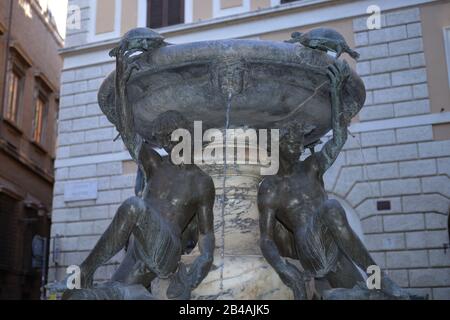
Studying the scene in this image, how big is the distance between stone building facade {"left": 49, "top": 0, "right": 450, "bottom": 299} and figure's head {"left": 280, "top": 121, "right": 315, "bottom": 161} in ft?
23.3

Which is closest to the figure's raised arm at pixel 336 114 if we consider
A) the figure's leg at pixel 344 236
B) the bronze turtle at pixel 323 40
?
the bronze turtle at pixel 323 40

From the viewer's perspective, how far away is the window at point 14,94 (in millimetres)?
16750

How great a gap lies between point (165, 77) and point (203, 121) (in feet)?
1.82

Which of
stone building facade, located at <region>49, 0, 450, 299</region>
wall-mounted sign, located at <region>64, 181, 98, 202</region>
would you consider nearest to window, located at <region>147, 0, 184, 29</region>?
stone building facade, located at <region>49, 0, 450, 299</region>

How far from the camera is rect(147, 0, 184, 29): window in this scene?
13.5 metres

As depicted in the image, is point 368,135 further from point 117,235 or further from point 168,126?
point 117,235

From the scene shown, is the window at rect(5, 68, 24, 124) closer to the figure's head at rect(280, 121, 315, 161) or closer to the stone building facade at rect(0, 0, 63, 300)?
the stone building facade at rect(0, 0, 63, 300)

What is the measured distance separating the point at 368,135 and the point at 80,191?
6260 millimetres

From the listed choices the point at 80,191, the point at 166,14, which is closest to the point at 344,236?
the point at 80,191

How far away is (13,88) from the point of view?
17.2 metres
